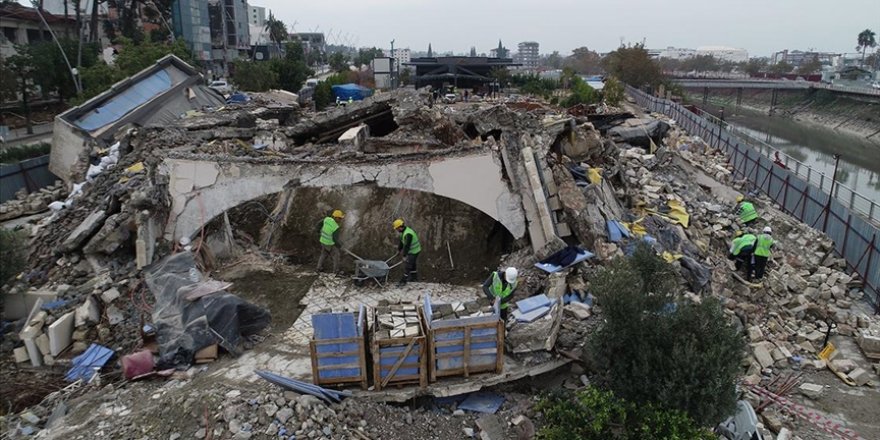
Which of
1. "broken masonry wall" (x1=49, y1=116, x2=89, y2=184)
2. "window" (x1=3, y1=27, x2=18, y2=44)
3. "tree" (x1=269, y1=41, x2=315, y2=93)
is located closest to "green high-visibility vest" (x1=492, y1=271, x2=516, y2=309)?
"broken masonry wall" (x1=49, y1=116, x2=89, y2=184)

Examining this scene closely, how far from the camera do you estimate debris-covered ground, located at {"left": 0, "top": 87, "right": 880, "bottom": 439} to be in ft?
21.6

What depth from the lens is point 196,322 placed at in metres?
7.43

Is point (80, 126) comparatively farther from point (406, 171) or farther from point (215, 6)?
point (215, 6)

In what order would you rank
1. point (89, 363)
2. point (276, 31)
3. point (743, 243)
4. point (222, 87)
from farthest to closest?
point (276, 31), point (222, 87), point (743, 243), point (89, 363)

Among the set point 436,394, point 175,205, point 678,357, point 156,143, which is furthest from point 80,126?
point 678,357

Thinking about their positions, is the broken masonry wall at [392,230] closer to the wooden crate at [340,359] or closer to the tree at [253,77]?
the wooden crate at [340,359]

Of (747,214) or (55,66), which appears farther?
(55,66)

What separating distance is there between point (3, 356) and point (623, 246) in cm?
945

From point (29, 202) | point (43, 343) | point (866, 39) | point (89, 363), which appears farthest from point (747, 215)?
point (866, 39)

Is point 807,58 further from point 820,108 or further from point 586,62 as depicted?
point 820,108

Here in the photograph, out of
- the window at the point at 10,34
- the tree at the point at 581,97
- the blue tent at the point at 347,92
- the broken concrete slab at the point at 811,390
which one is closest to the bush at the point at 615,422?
the broken concrete slab at the point at 811,390

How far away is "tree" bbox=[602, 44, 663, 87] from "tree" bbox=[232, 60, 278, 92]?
3025cm

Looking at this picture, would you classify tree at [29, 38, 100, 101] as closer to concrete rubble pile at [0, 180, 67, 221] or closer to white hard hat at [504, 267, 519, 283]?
concrete rubble pile at [0, 180, 67, 221]

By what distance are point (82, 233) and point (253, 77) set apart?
26.2m
